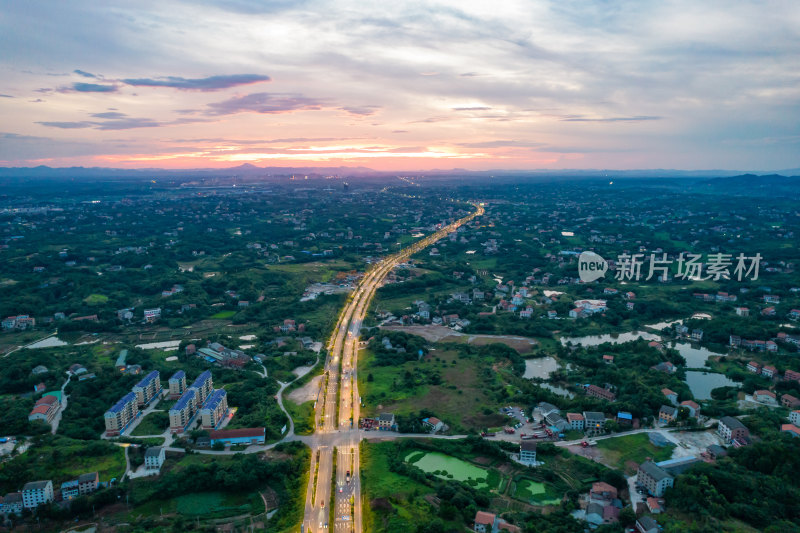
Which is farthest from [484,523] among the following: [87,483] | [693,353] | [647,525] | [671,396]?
[693,353]

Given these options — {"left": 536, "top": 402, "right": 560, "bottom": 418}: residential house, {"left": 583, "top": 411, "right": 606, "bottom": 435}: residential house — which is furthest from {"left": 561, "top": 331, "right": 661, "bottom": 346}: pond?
{"left": 583, "top": 411, "right": 606, "bottom": 435}: residential house

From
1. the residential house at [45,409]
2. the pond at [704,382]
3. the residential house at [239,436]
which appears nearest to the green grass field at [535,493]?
the residential house at [239,436]

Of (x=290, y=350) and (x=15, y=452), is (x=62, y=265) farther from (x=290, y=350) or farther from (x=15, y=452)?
(x=15, y=452)

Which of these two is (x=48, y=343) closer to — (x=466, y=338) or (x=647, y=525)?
(x=466, y=338)

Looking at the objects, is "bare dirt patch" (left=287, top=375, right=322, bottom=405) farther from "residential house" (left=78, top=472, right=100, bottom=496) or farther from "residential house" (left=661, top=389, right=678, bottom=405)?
"residential house" (left=661, top=389, right=678, bottom=405)

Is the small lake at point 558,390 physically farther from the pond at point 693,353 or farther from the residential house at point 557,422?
the pond at point 693,353
